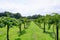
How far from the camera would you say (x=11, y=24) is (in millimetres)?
32688

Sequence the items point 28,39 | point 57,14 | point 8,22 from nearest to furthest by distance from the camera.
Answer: point 8,22
point 57,14
point 28,39

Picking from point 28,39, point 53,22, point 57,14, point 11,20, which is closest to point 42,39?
point 28,39

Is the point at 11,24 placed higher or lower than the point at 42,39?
higher

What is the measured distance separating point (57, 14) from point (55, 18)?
3.53 ft

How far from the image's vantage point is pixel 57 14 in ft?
115

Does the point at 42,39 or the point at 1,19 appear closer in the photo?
the point at 1,19

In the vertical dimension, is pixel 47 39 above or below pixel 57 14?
below

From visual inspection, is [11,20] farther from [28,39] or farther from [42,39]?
[42,39]

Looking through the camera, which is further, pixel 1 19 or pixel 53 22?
pixel 53 22

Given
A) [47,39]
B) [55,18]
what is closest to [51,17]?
[55,18]

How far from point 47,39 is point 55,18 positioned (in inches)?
358

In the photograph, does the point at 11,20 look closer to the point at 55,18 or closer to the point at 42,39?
the point at 55,18

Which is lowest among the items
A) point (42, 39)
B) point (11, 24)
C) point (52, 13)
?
point (42, 39)

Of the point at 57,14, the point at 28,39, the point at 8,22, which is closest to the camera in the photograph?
the point at 8,22
